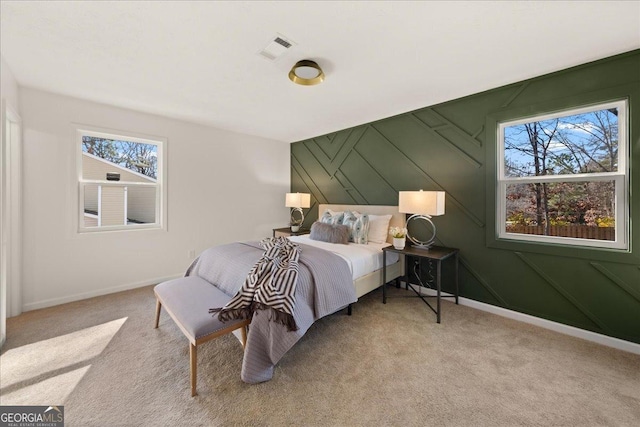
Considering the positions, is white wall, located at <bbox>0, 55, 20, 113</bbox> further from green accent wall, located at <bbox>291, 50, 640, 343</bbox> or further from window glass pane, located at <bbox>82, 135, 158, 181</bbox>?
green accent wall, located at <bbox>291, 50, 640, 343</bbox>

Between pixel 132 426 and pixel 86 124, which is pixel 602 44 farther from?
pixel 86 124

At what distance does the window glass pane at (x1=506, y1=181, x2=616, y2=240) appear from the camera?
7.29 feet

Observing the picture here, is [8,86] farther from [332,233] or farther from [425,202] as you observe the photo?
[425,202]

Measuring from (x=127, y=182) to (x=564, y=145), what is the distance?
17.0ft

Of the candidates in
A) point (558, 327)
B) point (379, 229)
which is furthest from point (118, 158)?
point (558, 327)

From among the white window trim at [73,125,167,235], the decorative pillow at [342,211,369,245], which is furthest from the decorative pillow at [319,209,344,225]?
the white window trim at [73,125,167,235]

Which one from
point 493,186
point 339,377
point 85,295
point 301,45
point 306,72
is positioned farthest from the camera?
point 85,295

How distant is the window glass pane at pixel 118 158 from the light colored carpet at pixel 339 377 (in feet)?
5.96

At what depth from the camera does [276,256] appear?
7.29 ft

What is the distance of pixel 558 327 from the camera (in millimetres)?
2355

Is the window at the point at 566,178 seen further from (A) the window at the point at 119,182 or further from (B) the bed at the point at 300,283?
(A) the window at the point at 119,182

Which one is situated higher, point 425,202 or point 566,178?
point 566,178

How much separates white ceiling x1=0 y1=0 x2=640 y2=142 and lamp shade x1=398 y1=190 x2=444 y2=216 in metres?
1.17

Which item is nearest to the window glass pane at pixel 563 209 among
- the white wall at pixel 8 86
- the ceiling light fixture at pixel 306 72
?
the ceiling light fixture at pixel 306 72
